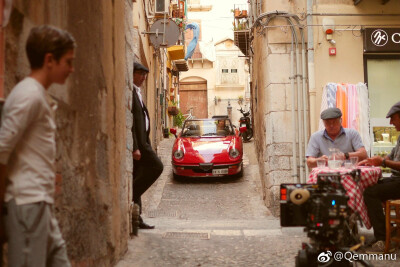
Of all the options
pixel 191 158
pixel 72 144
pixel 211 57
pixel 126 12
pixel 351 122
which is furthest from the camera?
pixel 211 57

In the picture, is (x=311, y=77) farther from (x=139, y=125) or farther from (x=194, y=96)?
(x=194, y=96)

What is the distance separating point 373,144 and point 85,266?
7.19 meters

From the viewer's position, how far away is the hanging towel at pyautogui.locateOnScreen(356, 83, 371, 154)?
9.40m

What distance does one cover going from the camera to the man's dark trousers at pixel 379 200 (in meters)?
5.46

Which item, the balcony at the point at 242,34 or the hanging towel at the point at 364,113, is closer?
the hanging towel at the point at 364,113

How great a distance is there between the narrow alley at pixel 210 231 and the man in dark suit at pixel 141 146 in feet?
2.03

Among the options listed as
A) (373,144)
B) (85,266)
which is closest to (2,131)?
(85,266)

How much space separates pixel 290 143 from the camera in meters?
9.69

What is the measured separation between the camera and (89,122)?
13.0 feet

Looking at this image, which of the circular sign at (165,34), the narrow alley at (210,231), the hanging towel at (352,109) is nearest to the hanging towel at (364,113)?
the hanging towel at (352,109)

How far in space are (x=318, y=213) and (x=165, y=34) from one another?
9979 mm

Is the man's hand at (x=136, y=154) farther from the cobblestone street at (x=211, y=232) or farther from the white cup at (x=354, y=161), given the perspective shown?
the white cup at (x=354, y=161)

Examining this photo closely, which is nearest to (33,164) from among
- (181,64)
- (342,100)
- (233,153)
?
(342,100)

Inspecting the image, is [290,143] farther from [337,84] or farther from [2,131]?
[2,131]
